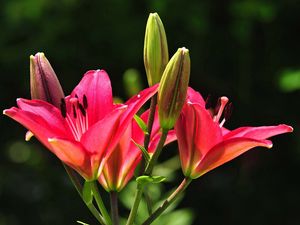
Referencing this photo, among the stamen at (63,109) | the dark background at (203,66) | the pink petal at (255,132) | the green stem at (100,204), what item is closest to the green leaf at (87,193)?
the green stem at (100,204)

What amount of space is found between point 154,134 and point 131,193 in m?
0.79

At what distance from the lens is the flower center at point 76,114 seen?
1068 mm

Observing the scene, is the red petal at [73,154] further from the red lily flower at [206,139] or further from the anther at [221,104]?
the anther at [221,104]

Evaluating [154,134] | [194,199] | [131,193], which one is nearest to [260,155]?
[194,199]

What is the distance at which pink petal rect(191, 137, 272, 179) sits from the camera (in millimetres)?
1022

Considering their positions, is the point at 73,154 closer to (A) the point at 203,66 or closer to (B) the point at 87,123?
(B) the point at 87,123

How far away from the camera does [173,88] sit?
997 mm

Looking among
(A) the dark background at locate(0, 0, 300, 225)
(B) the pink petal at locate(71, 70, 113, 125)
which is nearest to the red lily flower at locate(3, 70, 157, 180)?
(B) the pink petal at locate(71, 70, 113, 125)

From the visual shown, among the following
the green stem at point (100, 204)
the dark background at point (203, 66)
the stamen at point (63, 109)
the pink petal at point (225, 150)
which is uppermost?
the stamen at point (63, 109)

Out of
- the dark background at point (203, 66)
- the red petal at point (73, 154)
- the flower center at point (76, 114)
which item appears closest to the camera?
the red petal at point (73, 154)

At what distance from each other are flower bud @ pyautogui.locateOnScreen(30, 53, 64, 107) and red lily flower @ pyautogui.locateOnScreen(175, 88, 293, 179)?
195 millimetres

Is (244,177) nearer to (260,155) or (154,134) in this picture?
(260,155)

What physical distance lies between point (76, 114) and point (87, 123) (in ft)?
0.08

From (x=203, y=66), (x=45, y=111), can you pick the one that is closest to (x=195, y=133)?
(x=45, y=111)
